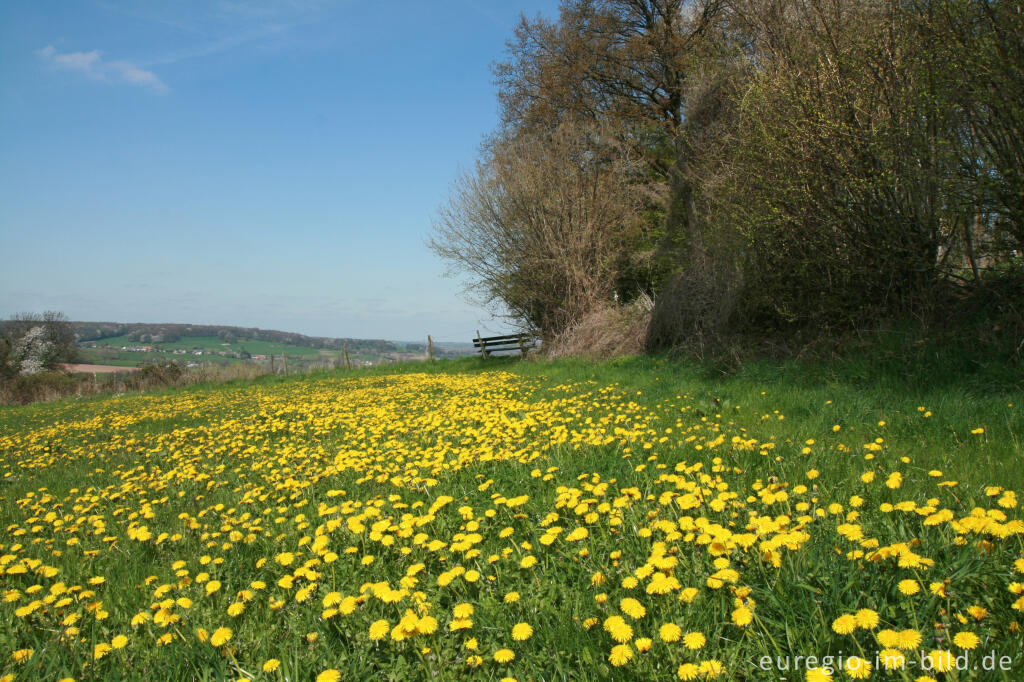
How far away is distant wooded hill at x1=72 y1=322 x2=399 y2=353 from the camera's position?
177ft

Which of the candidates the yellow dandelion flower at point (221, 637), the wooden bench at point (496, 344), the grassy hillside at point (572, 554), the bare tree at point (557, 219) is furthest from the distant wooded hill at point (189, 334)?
the yellow dandelion flower at point (221, 637)

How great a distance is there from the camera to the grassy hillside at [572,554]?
1666mm

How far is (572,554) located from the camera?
237 cm

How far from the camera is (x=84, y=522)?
12.6ft

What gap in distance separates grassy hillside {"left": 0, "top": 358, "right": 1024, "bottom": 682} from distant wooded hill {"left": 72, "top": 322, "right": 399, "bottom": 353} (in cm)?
4856

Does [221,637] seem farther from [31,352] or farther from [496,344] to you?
[31,352]

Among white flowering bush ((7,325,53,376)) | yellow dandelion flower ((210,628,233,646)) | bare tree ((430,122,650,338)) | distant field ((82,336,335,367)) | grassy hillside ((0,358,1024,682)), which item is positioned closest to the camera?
grassy hillside ((0,358,1024,682))

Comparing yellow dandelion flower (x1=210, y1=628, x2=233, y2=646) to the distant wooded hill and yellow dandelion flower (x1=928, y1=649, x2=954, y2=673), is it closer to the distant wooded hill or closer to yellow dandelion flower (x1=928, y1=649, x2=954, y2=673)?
yellow dandelion flower (x1=928, y1=649, x2=954, y2=673)

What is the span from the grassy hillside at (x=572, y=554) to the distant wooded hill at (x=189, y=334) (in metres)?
48.6

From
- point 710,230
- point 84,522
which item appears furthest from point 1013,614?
point 710,230

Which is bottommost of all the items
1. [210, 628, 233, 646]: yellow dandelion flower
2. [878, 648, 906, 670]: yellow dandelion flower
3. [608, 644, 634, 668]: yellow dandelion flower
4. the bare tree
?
[210, 628, 233, 646]: yellow dandelion flower

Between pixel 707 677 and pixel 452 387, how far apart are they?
8.75 meters

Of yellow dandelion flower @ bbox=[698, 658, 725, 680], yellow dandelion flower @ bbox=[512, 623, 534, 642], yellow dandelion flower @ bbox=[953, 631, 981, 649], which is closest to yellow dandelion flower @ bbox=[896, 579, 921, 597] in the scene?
yellow dandelion flower @ bbox=[953, 631, 981, 649]

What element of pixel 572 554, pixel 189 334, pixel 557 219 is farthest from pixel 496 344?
pixel 189 334
